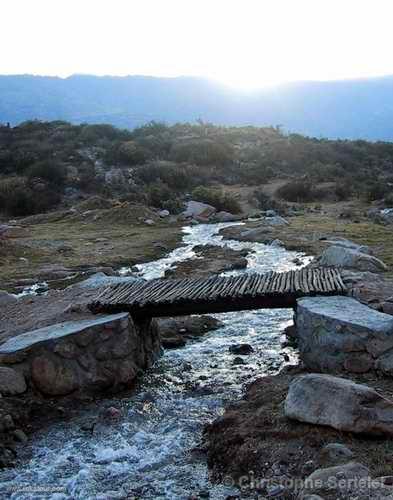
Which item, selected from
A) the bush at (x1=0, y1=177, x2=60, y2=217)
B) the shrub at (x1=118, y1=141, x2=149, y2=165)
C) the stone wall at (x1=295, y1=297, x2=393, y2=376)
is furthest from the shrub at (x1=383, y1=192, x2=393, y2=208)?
the stone wall at (x1=295, y1=297, x2=393, y2=376)

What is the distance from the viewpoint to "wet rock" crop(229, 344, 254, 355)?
9133 millimetres

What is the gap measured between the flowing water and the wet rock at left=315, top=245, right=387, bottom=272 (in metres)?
3.78

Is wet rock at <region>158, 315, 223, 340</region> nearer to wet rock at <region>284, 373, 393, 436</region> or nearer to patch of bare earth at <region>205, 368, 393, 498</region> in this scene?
patch of bare earth at <region>205, 368, 393, 498</region>

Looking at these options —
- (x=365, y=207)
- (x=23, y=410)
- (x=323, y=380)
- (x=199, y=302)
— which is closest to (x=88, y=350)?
(x=23, y=410)

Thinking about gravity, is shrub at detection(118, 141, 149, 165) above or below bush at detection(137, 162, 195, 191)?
above

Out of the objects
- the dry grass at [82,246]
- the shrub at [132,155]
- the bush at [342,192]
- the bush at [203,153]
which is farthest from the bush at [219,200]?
the bush at [203,153]

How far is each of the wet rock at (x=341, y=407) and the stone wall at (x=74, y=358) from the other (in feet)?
9.65

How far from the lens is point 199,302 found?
8703 millimetres

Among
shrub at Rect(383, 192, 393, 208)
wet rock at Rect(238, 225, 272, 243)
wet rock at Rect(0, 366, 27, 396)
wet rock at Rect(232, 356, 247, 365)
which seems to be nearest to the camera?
wet rock at Rect(0, 366, 27, 396)

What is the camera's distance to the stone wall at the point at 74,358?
24.5ft

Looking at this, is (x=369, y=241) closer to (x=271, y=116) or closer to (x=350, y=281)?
(x=350, y=281)

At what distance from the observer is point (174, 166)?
3594 centimetres

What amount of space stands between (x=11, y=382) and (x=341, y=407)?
3999 millimetres
